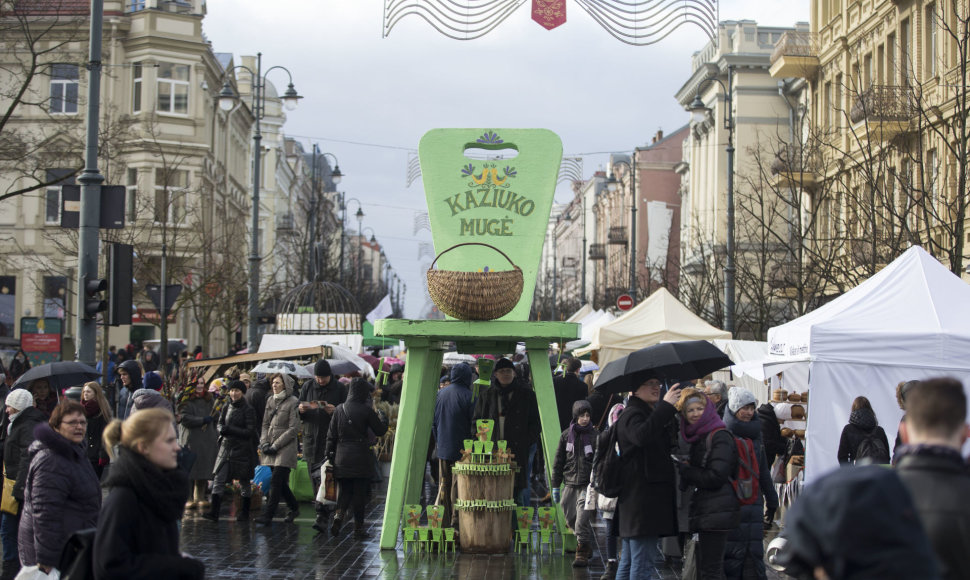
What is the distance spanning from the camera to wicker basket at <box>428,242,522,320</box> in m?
11.3

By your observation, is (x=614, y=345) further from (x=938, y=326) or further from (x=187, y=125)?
(x=187, y=125)

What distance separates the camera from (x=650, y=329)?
22500 mm

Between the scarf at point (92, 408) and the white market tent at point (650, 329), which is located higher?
the white market tent at point (650, 329)

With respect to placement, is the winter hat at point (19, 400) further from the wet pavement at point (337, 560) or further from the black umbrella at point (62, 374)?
the wet pavement at point (337, 560)

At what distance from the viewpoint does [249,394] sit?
52.9 feet

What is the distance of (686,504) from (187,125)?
41.7 metres

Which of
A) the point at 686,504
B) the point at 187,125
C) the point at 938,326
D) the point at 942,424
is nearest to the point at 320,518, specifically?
the point at 686,504

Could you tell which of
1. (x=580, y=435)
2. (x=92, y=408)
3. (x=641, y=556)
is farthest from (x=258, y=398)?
(x=641, y=556)

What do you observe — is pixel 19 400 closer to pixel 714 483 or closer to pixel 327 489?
pixel 327 489

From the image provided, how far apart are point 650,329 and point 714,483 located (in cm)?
1411

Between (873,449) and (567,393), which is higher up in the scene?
(567,393)

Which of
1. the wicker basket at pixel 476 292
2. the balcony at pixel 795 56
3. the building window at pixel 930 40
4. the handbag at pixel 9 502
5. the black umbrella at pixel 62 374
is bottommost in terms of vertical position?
the handbag at pixel 9 502

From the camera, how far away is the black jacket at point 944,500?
389 cm

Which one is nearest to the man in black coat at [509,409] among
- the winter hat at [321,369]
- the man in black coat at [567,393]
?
the winter hat at [321,369]
